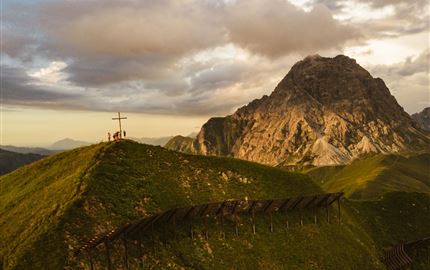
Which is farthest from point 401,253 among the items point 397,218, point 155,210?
point 155,210

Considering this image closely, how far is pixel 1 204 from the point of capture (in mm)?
56750

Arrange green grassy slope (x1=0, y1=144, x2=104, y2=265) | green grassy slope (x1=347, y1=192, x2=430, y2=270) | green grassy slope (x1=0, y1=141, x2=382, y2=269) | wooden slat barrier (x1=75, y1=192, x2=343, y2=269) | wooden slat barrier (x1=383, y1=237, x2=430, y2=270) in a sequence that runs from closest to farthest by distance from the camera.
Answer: wooden slat barrier (x1=75, y1=192, x2=343, y2=269) → green grassy slope (x1=0, y1=141, x2=382, y2=269) → green grassy slope (x1=0, y1=144, x2=104, y2=265) → wooden slat barrier (x1=383, y1=237, x2=430, y2=270) → green grassy slope (x1=347, y1=192, x2=430, y2=270)

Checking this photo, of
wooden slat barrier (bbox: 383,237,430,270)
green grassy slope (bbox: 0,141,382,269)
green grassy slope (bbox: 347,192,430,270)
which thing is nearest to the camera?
green grassy slope (bbox: 0,141,382,269)

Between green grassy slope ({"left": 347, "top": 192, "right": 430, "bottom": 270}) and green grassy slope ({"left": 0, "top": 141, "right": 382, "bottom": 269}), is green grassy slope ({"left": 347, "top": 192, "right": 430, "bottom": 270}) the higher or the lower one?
the lower one

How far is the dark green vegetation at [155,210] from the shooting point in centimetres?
4294

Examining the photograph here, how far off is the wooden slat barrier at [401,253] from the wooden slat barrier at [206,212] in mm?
15632

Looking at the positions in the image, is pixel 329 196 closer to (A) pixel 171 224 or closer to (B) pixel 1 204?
(A) pixel 171 224

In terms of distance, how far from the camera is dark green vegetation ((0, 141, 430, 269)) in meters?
42.9

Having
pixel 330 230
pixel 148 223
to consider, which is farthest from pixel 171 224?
pixel 330 230

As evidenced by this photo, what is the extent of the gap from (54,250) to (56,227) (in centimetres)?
299

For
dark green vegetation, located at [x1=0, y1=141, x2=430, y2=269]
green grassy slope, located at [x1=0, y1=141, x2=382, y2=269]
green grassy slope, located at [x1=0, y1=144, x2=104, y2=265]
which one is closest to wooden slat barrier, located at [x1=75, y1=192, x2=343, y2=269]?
dark green vegetation, located at [x1=0, y1=141, x2=430, y2=269]

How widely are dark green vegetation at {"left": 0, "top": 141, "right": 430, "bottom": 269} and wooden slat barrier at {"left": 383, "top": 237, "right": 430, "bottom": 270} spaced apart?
2330 millimetres

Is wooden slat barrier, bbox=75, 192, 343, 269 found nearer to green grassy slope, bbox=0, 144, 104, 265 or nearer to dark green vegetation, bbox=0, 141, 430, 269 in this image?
dark green vegetation, bbox=0, 141, 430, 269

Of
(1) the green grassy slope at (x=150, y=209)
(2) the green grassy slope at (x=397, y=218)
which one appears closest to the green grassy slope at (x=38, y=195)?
(1) the green grassy slope at (x=150, y=209)
